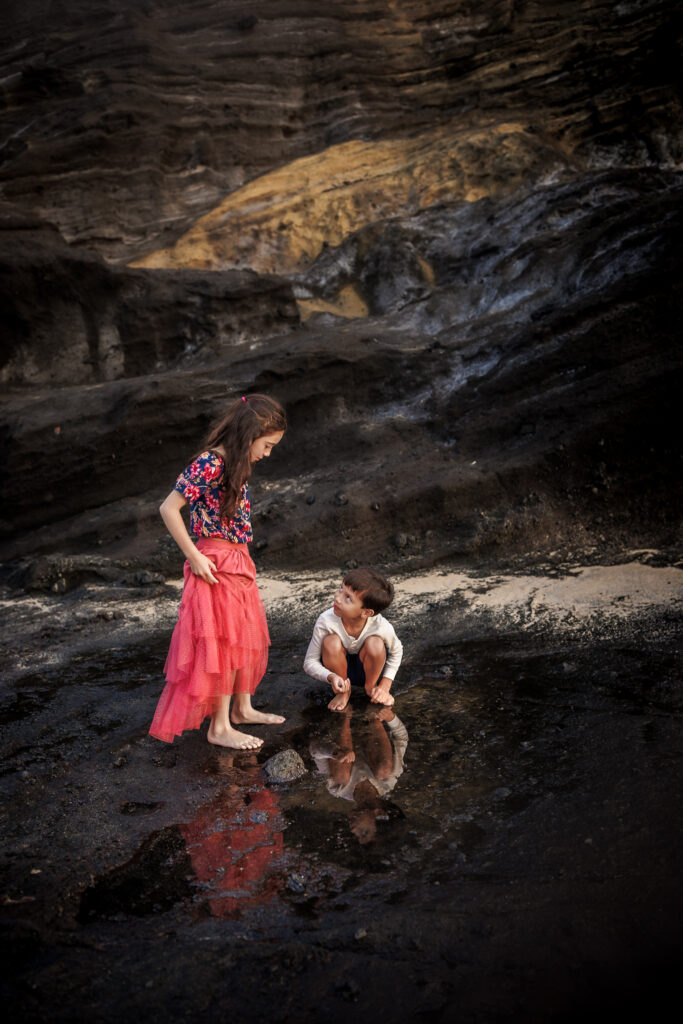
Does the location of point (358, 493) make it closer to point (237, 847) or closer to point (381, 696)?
point (381, 696)

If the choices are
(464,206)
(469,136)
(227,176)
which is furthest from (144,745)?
(227,176)

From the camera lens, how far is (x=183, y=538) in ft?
9.52

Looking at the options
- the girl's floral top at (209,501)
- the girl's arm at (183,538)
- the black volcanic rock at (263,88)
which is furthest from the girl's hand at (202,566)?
the black volcanic rock at (263,88)

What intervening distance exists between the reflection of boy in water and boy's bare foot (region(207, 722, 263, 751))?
0.83 feet

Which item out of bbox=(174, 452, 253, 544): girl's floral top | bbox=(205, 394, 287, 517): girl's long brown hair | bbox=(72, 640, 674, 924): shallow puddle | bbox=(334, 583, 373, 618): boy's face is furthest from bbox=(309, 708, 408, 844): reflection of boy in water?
bbox=(205, 394, 287, 517): girl's long brown hair

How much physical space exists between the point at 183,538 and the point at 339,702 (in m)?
1.14

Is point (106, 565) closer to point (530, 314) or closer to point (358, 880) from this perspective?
point (358, 880)

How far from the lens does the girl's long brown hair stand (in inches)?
119

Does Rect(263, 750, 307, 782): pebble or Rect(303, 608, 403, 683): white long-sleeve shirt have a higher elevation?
Rect(303, 608, 403, 683): white long-sleeve shirt

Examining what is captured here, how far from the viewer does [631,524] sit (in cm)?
556

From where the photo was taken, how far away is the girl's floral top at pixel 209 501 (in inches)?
119

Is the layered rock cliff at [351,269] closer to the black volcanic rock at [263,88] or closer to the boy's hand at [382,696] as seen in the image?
the black volcanic rock at [263,88]

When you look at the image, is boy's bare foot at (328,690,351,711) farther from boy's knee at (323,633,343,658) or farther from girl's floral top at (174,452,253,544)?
girl's floral top at (174,452,253,544)

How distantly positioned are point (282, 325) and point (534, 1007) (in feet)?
31.4
